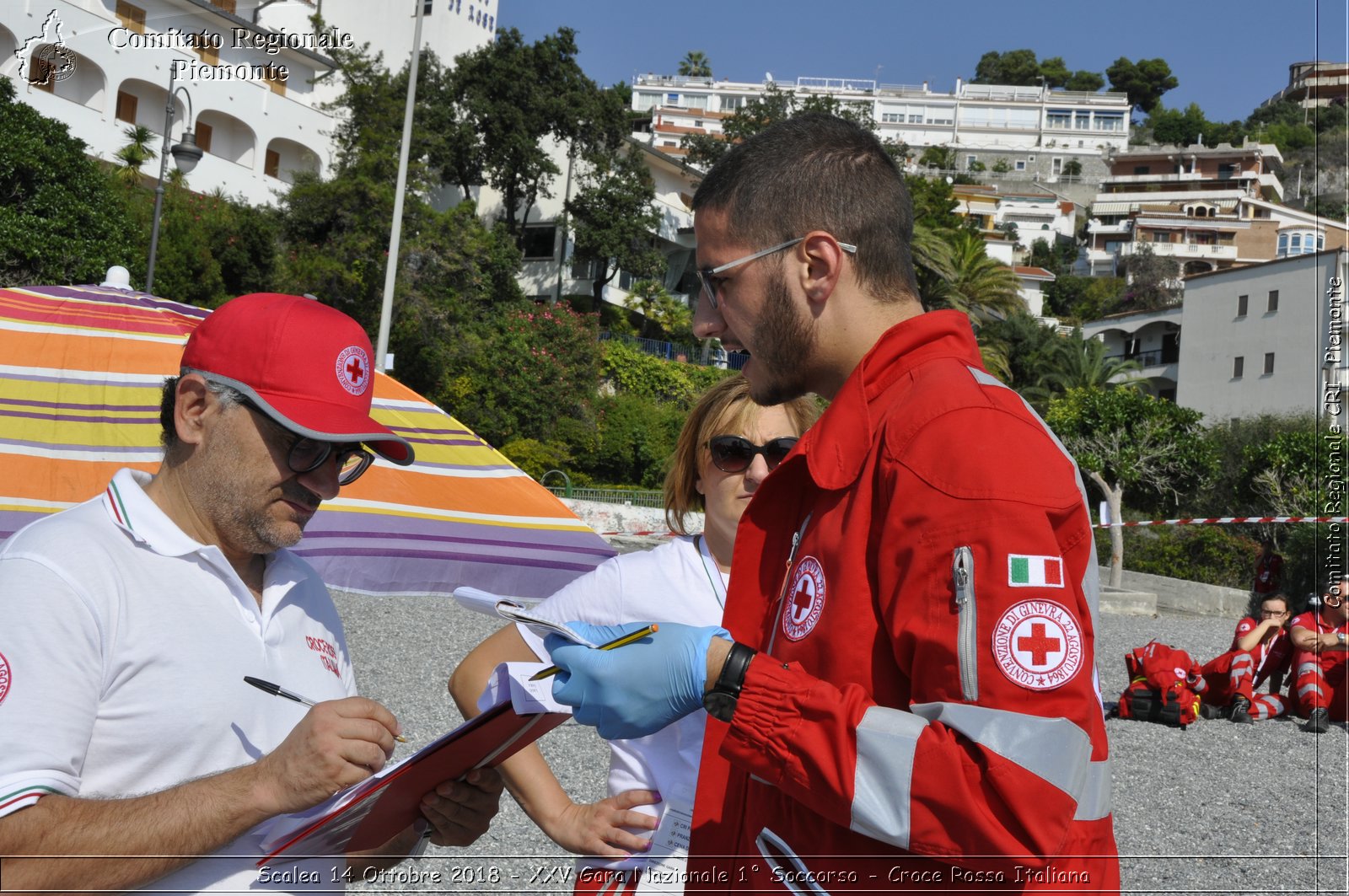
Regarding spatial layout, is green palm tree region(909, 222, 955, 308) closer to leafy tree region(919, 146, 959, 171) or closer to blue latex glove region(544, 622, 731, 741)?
blue latex glove region(544, 622, 731, 741)

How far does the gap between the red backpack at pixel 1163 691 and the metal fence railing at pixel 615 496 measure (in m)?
12.3

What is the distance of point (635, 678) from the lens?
70.4 inches

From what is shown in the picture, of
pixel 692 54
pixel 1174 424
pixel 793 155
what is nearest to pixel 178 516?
pixel 793 155

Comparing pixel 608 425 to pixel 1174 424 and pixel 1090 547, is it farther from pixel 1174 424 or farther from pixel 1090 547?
pixel 1090 547

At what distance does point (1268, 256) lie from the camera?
7912cm

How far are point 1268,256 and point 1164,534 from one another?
60850 millimetres

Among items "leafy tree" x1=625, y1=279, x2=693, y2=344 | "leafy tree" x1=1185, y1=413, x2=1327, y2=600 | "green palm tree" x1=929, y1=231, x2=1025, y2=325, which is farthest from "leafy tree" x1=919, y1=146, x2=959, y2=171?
"leafy tree" x1=1185, y1=413, x2=1327, y2=600

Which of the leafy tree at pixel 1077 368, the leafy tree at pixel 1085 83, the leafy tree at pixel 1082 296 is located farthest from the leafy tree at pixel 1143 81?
the leafy tree at pixel 1077 368

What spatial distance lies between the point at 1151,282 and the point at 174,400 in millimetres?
78035

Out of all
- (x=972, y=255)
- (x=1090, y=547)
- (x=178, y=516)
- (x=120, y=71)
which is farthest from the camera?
(x=972, y=255)

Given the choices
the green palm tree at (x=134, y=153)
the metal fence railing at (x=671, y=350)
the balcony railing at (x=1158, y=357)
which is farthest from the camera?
the balcony railing at (x=1158, y=357)

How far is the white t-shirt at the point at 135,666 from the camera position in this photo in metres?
1.81

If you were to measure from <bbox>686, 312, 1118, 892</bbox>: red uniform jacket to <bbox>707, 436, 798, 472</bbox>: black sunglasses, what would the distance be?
121 cm

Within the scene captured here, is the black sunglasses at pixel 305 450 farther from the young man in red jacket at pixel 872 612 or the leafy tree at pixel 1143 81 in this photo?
the leafy tree at pixel 1143 81
